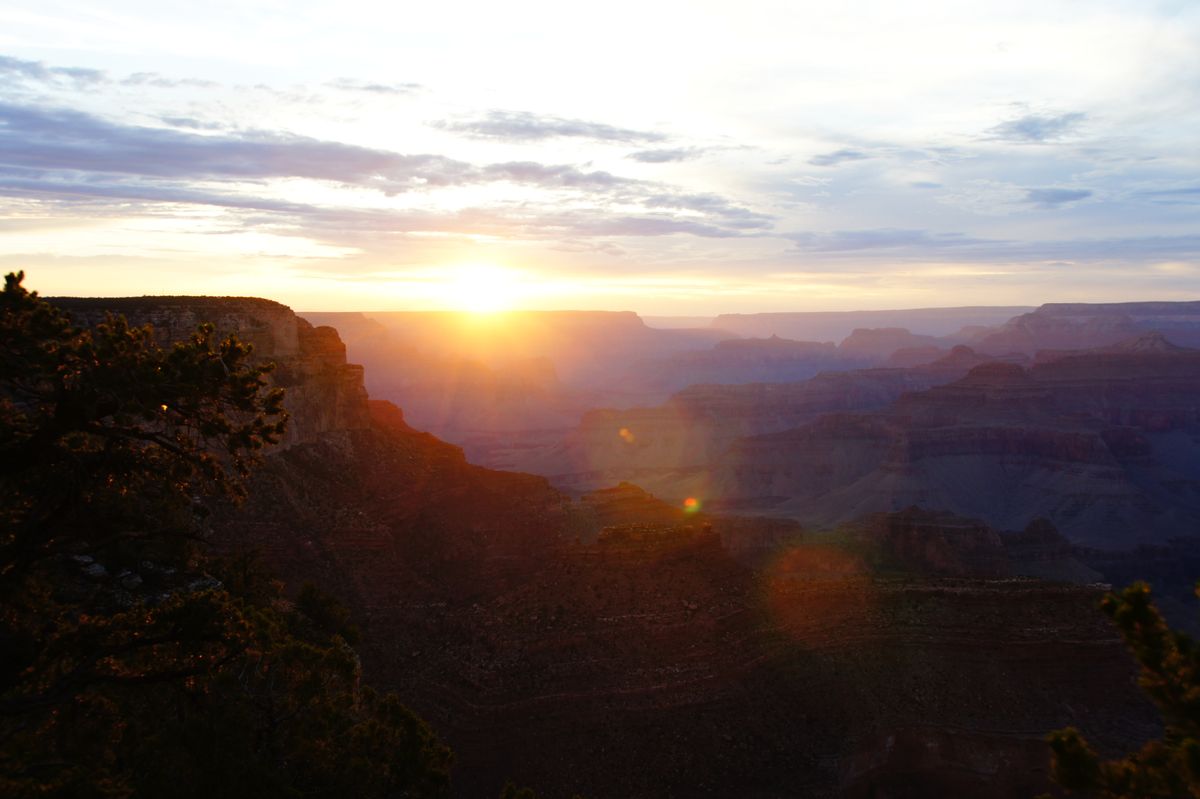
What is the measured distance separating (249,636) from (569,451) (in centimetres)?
10873

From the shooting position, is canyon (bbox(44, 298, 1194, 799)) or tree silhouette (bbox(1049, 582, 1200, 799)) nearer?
tree silhouette (bbox(1049, 582, 1200, 799))

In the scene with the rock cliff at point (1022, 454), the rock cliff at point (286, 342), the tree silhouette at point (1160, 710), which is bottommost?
the rock cliff at point (1022, 454)

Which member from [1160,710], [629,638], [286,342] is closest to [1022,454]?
[629,638]

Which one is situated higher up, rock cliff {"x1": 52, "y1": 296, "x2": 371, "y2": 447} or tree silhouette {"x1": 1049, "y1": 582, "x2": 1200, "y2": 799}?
rock cliff {"x1": 52, "y1": 296, "x2": 371, "y2": 447}

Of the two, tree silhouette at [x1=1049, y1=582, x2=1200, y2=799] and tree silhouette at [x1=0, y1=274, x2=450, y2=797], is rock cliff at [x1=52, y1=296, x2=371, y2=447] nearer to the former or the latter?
tree silhouette at [x1=0, y1=274, x2=450, y2=797]

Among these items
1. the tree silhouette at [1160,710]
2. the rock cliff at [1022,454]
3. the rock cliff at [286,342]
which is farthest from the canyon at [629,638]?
the rock cliff at [1022,454]

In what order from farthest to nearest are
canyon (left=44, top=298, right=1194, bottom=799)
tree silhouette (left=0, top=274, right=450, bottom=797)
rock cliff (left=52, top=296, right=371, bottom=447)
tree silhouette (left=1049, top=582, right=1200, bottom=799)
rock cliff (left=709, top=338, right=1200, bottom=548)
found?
rock cliff (left=709, top=338, right=1200, bottom=548), rock cliff (left=52, top=296, right=371, bottom=447), canyon (left=44, top=298, right=1194, bottom=799), tree silhouette (left=0, top=274, right=450, bottom=797), tree silhouette (left=1049, top=582, right=1200, bottom=799)

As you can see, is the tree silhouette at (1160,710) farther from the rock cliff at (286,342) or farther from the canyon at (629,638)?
the rock cliff at (286,342)

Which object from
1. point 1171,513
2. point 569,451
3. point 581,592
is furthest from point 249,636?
point 569,451

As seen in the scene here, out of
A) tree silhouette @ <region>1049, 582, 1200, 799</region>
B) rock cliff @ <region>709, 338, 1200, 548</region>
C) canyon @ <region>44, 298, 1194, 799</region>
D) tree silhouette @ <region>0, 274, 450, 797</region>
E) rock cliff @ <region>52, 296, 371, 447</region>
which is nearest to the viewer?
tree silhouette @ <region>1049, 582, 1200, 799</region>

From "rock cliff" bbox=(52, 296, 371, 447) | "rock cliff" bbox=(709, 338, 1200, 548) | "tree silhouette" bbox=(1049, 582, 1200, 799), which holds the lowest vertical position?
"rock cliff" bbox=(709, 338, 1200, 548)

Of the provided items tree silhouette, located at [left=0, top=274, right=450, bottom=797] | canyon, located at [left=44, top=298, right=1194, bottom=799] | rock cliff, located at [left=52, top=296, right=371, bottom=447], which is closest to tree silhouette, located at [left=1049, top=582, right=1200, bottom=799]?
tree silhouette, located at [left=0, top=274, right=450, bottom=797]

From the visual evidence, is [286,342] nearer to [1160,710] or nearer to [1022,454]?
[1160,710]

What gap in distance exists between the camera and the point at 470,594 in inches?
1374
